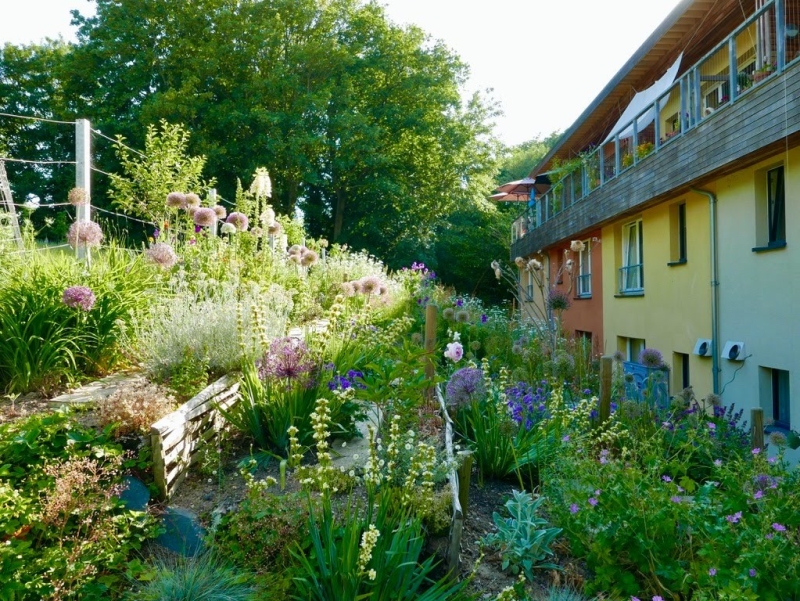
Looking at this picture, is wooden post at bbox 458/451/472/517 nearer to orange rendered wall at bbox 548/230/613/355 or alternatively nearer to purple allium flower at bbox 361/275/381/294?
purple allium flower at bbox 361/275/381/294

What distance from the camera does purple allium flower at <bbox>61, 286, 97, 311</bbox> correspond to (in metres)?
5.62

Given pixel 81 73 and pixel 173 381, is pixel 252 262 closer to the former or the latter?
pixel 173 381

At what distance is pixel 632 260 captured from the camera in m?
16.7

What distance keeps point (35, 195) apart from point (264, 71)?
10.1 meters

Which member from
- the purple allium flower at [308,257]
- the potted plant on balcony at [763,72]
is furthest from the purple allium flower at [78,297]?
the potted plant on balcony at [763,72]

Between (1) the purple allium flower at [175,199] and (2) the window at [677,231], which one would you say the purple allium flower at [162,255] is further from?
(2) the window at [677,231]

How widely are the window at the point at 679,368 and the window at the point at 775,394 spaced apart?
10.5 ft

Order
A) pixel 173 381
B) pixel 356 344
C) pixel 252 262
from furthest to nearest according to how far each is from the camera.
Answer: pixel 252 262 → pixel 356 344 → pixel 173 381

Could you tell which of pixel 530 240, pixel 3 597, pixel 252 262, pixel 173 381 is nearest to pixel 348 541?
pixel 3 597

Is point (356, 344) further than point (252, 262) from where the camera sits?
No

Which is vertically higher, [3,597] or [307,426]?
[307,426]

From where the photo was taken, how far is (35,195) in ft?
88.9

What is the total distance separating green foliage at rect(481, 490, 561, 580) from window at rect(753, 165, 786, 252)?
775 cm

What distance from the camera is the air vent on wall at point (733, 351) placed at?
10.8 m
